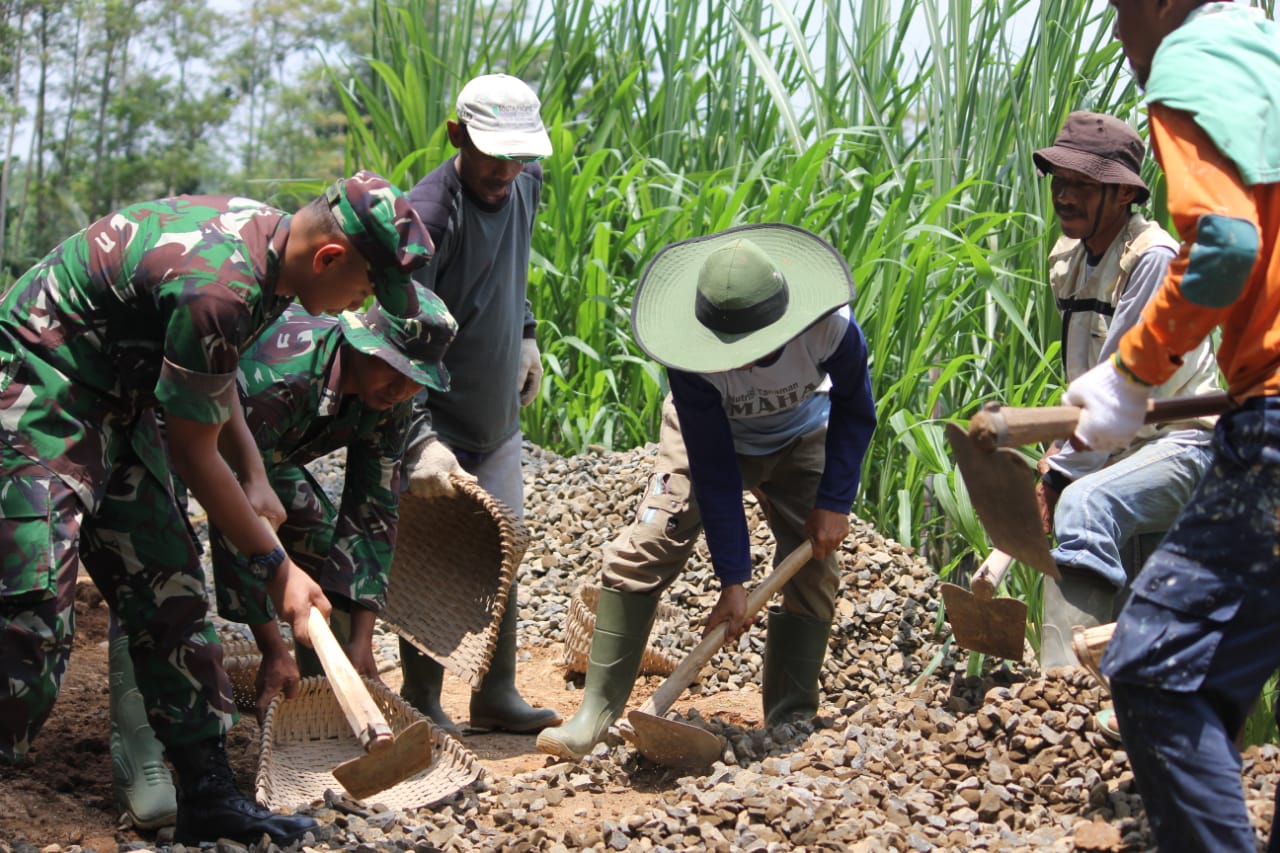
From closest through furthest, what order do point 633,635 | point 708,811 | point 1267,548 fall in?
point 1267,548 → point 708,811 → point 633,635

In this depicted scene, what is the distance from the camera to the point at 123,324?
235 cm

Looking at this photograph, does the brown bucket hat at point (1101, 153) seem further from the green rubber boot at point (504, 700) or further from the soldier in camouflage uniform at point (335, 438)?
the green rubber boot at point (504, 700)

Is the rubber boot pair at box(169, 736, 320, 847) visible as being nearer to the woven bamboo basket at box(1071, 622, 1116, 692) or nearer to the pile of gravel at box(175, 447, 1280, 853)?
the pile of gravel at box(175, 447, 1280, 853)

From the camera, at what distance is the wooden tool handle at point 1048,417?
1.93 m

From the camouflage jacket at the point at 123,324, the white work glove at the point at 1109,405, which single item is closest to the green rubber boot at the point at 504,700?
the camouflage jacket at the point at 123,324

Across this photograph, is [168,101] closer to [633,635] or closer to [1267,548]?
[633,635]

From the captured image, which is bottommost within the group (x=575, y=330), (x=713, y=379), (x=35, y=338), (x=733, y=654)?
(x=733, y=654)

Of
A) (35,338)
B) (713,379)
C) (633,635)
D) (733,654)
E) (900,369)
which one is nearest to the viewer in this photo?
(35,338)

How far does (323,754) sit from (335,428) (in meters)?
0.71

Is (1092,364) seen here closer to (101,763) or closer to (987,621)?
(987,621)

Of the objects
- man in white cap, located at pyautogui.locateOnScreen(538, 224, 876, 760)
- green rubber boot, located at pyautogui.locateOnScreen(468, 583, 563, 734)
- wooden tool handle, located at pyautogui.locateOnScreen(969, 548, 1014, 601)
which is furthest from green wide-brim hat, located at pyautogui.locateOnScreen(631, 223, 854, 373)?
green rubber boot, located at pyautogui.locateOnScreen(468, 583, 563, 734)

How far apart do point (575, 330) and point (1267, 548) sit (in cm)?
403

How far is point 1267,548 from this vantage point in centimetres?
177

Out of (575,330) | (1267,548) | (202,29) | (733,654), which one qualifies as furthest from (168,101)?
(1267,548)
